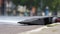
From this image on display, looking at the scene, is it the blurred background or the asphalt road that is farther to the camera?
the blurred background

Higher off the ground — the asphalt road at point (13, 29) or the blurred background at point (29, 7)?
the blurred background at point (29, 7)

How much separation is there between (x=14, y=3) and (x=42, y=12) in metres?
1.81

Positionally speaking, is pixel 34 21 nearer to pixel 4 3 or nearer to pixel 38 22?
pixel 38 22

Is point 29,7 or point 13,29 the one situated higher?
point 29,7

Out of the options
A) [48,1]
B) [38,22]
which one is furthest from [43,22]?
[48,1]

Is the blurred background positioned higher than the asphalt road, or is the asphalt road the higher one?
the blurred background

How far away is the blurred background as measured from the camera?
9344 millimetres

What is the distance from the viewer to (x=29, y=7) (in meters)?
9.84

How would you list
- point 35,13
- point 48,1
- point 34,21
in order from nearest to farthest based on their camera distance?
point 34,21 < point 48,1 < point 35,13

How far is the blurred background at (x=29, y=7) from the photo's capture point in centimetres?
934

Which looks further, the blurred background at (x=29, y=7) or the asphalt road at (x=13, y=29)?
the blurred background at (x=29, y=7)

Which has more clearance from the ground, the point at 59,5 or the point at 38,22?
the point at 59,5

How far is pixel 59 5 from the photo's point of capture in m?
9.44

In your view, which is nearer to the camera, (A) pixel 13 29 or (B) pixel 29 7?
(A) pixel 13 29
